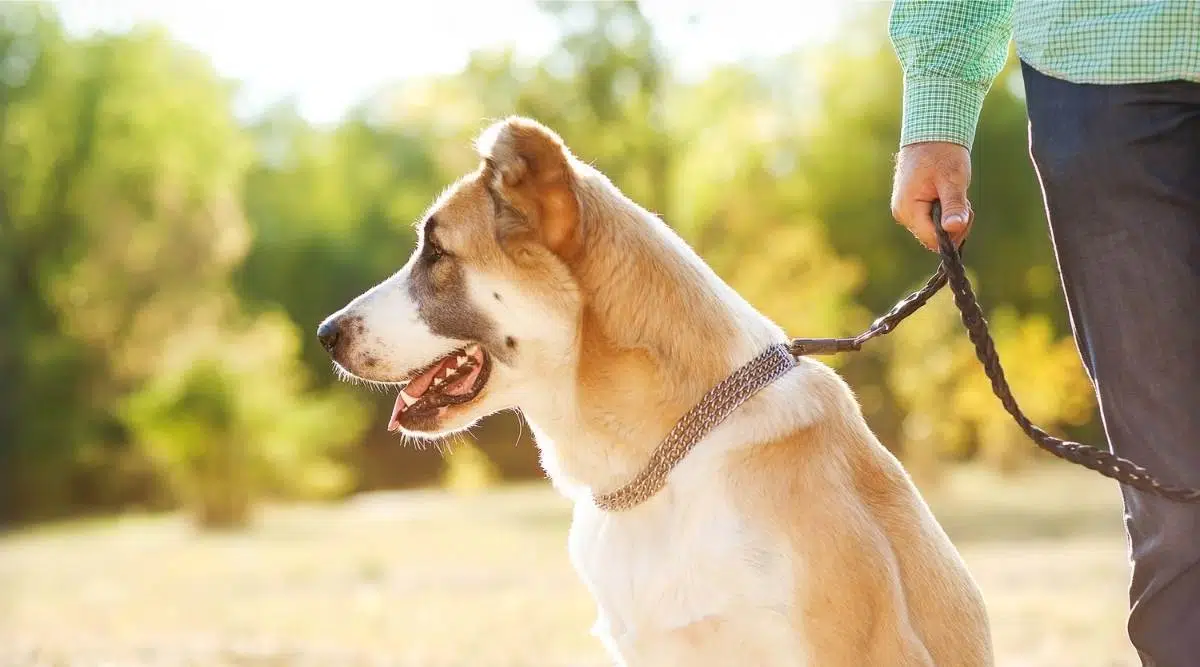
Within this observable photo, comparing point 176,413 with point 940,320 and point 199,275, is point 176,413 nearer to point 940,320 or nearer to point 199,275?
point 199,275

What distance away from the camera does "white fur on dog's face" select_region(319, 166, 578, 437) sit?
3143 mm

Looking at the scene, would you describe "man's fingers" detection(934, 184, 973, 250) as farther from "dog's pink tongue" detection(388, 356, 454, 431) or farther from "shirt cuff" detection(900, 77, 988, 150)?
"dog's pink tongue" detection(388, 356, 454, 431)

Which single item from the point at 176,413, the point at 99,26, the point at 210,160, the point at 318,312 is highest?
the point at 99,26

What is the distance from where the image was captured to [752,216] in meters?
20.5

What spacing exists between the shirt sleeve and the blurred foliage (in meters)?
16.2

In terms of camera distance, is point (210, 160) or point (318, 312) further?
point (318, 312)

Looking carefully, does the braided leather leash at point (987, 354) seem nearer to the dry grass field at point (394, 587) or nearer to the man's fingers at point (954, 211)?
the man's fingers at point (954, 211)

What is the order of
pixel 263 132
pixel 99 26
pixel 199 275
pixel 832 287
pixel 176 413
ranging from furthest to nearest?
pixel 263 132, pixel 99 26, pixel 199 275, pixel 832 287, pixel 176 413

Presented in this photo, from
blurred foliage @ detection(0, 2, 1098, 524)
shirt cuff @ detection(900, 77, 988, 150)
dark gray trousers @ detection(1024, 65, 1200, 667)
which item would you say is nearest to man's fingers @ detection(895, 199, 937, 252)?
shirt cuff @ detection(900, 77, 988, 150)

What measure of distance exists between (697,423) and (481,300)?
2.10 feet

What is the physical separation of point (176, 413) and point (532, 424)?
15716 millimetres

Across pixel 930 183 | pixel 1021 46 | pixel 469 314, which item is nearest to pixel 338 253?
pixel 469 314

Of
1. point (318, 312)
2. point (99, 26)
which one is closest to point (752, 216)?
point (318, 312)

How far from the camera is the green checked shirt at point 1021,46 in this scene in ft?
7.34
